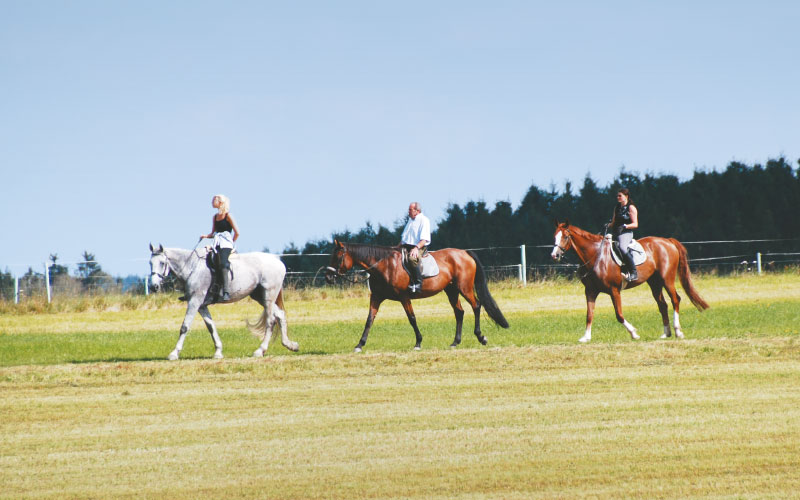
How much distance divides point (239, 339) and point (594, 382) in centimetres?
1103

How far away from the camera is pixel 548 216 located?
190 feet

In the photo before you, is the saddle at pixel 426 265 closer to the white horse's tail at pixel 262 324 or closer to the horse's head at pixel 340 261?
the horse's head at pixel 340 261

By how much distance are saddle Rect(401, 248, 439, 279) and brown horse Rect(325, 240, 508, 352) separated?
3.0 inches

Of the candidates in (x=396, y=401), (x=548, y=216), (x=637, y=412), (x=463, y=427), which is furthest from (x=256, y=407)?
(x=548, y=216)

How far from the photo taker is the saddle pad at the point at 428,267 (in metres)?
16.5

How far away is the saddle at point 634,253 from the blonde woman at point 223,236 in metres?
7.02

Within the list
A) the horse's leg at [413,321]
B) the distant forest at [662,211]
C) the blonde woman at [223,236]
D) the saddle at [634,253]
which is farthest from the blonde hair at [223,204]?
the distant forest at [662,211]

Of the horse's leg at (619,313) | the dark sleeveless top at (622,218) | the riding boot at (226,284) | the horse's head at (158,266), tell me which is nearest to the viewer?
the horse's head at (158,266)

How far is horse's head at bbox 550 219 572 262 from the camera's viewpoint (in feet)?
54.3

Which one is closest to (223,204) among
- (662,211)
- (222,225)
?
(222,225)

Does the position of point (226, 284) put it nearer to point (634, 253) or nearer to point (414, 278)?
point (414, 278)

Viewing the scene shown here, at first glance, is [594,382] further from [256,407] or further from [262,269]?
[262,269]

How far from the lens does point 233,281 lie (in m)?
15.7

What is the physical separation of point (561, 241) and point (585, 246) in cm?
62
